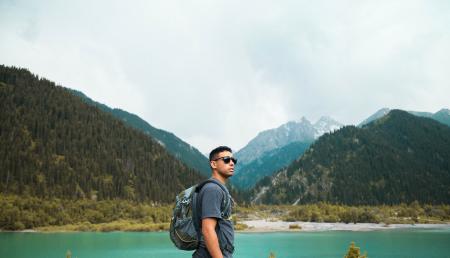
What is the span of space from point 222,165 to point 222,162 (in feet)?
0.16

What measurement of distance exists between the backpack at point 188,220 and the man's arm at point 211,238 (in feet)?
1.11

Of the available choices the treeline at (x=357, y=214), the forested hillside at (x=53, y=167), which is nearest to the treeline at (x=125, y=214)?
the treeline at (x=357, y=214)

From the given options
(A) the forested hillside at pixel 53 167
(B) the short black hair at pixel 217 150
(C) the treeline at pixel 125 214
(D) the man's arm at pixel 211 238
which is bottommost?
(D) the man's arm at pixel 211 238

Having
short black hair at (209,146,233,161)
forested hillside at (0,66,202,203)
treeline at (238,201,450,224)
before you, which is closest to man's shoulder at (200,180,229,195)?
short black hair at (209,146,233,161)

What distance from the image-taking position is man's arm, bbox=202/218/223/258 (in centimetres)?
688

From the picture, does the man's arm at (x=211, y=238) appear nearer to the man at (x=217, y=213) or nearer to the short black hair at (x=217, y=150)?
the man at (x=217, y=213)

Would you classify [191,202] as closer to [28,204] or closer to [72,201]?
[28,204]

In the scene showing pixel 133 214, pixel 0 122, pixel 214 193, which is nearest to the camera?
pixel 214 193

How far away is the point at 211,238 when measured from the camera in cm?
690

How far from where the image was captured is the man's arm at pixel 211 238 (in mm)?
6883

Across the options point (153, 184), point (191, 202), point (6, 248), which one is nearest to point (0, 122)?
point (153, 184)

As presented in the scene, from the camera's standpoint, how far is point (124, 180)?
190 m

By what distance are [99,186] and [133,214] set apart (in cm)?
2969

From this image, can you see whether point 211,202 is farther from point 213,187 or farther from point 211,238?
point 211,238
